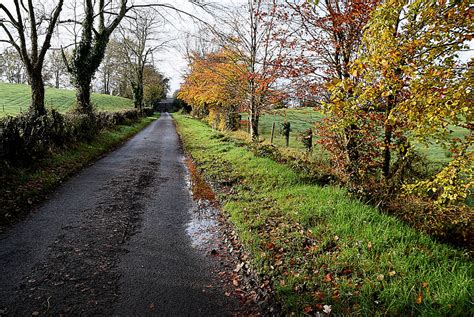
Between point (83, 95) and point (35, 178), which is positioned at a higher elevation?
point (83, 95)

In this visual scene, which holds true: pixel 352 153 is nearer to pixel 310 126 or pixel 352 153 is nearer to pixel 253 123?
pixel 253 123

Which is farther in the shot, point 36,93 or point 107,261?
point 36,93

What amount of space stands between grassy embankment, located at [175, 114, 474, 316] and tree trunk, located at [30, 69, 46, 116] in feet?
33.5

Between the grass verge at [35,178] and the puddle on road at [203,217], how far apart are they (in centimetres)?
352

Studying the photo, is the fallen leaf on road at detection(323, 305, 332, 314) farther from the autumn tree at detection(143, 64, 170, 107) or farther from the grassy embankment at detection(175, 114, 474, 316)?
the autumn tree at detection(143, 64, 170, 107)

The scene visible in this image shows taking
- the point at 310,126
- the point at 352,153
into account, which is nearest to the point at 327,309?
the point at 352,153

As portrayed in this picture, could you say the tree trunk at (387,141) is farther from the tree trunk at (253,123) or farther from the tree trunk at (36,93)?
the tree trunk at (36,93)

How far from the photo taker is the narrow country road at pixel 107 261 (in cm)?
346

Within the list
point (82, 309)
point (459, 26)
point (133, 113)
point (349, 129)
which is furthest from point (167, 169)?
point (133, 113)

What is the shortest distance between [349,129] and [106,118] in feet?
54.3

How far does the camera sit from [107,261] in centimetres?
436

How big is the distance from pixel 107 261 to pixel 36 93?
11078 millimetres

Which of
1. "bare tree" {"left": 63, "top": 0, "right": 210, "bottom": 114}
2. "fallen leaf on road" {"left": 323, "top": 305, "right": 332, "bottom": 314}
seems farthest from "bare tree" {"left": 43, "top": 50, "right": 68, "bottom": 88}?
"fallen leaf on road" {"left": 323, "top": 305, "right": 332, "bottom": 314}

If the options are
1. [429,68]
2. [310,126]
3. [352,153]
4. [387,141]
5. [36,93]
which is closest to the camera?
[429,68]
